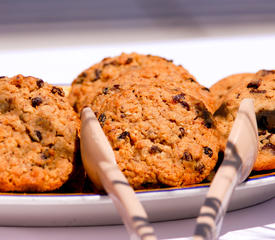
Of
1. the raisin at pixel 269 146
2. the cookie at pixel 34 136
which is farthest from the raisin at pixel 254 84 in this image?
the cookie at pixel 34 136

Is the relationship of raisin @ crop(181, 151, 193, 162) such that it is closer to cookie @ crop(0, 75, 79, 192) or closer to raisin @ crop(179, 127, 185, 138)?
raisin @ crop(179, 127, 185, 138)

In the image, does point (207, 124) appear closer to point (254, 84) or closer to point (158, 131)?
point (158, 131)

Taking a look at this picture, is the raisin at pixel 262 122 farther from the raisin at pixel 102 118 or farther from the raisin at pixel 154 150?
the raisin at pixel 102 118

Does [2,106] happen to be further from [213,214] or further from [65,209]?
[213,214]

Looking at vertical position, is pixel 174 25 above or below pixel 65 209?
above

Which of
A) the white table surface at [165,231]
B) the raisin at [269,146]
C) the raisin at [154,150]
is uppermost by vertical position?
the raisin at [154,150]

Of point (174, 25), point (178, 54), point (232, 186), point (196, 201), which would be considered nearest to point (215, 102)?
point (196, 201)
